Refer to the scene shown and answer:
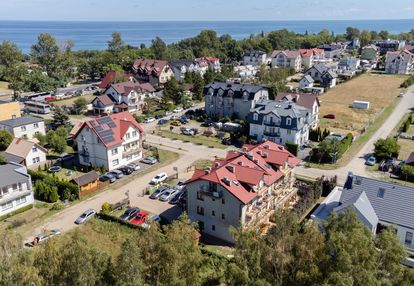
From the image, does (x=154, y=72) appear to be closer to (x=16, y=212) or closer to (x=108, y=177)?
(x=108, y=177)

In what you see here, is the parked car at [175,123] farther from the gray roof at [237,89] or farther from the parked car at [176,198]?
the parked car at [176,198]

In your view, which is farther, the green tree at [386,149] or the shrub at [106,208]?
the green tree at [386,149]

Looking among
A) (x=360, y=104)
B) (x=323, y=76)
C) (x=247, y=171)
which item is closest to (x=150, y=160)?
(x=247, y=171)

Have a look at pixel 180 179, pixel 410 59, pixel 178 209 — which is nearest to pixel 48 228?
pixel 178 209

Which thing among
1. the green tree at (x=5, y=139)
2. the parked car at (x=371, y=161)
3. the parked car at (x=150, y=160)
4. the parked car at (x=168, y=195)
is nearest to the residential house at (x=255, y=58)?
the parked car at (x=371, y=161)

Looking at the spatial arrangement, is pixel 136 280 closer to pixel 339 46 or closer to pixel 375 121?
pixel 375 121
